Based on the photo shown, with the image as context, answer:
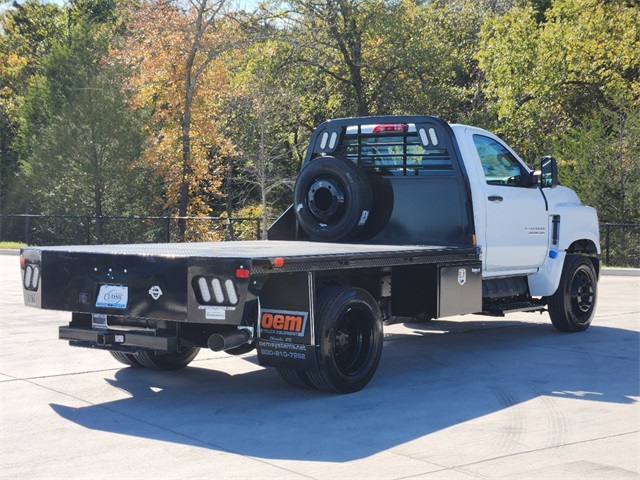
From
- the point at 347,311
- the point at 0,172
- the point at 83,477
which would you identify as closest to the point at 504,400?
the point at 347,311

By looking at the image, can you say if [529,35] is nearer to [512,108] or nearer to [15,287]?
[512,108]

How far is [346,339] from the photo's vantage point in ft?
27.4

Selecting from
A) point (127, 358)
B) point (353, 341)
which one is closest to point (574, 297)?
point (353, 341)

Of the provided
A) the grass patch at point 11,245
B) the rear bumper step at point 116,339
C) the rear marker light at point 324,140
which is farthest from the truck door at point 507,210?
the grass patch at point 11,245

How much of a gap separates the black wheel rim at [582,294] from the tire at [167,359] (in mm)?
5117

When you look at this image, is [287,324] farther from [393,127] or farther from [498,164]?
[498,164]

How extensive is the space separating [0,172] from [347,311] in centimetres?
4118

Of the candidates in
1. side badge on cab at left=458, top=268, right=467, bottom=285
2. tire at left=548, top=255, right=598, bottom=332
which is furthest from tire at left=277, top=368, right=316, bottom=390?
tire at left=548, top=255, right=598, bottom=332

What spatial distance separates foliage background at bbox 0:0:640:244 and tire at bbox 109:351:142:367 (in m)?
21.8

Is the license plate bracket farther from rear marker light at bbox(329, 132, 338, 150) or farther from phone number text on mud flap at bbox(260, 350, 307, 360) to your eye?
rear marker light at bbox(329, 132, 338, 150)

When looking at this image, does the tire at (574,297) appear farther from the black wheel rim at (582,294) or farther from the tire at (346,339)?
the tire at (346,339)

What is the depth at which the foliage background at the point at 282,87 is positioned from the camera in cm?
3291

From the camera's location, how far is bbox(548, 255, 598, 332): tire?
11.8m

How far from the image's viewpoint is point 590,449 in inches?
253
